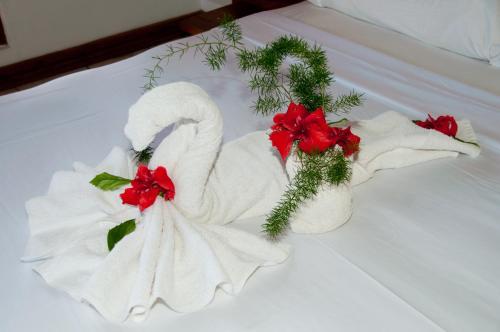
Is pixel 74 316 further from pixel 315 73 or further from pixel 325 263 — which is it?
pixel 315 73

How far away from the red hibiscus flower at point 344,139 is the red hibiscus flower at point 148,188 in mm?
334

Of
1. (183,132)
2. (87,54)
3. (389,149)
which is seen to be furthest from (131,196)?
(87,54)

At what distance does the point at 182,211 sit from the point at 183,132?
164 mm

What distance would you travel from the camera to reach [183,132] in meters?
1.28

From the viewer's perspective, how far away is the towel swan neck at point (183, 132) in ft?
3.88

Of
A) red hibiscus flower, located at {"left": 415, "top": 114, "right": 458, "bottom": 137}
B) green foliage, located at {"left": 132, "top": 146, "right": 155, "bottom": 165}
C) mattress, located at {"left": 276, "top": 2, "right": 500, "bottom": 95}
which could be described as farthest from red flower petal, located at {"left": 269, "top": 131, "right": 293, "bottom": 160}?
mattress, located at {"left": 276, "top": 2, "right": 500, "bottom": 95}

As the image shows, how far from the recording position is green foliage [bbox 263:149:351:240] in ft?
3.90

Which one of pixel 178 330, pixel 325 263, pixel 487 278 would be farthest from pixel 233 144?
pixel 487 278

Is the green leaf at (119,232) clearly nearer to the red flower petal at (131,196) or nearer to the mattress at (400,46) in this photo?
the red flower petal at (131,196)

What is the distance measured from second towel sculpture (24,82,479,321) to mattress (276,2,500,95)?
517 millimetres

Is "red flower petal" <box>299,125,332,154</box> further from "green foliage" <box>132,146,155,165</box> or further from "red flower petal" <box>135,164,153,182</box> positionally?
"green foliage" <box>132,146,155,165</box>

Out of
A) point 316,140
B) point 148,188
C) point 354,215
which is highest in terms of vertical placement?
point 316,140

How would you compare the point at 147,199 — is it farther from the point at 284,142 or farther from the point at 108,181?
the point at 284,142

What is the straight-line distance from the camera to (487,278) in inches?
45.3
